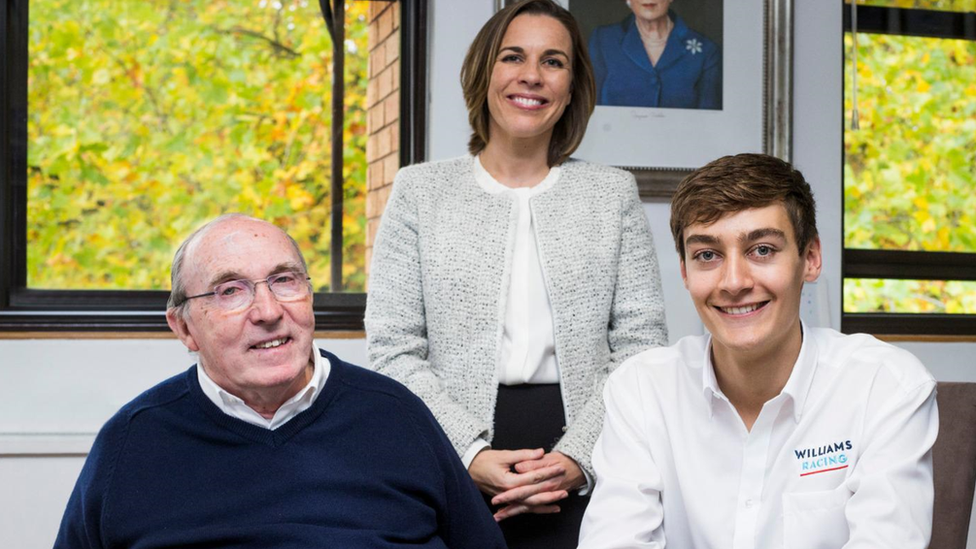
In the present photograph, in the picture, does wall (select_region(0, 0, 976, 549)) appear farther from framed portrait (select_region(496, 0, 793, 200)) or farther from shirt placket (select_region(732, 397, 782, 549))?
shirt placket (select_region(732, 397, 782, 549))

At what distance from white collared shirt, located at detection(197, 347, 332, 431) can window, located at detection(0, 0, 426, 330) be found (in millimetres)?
1084

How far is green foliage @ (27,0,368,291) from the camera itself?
8.70 feet

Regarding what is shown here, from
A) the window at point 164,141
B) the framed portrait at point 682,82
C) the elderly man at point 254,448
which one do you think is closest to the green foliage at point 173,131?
the window at point 164,141

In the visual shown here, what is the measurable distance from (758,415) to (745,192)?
0.36 meters

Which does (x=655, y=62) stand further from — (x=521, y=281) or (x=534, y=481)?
(x=534, y=481)

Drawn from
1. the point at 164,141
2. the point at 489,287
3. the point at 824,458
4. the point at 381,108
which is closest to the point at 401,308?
the point at 489,287

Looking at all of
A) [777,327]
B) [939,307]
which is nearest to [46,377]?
[777,327]

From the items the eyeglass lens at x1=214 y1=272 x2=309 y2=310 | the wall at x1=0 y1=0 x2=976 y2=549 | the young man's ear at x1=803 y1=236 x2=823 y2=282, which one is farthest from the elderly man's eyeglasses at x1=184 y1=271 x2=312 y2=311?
the wall at x1=0 y1=0 x2=976 y2=549

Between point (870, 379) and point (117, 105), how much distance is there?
2.08m

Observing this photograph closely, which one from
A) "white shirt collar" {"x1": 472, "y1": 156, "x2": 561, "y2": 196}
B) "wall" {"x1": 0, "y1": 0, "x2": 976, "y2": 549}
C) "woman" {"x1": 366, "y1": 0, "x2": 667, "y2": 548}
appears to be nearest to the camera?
"woman" {"x1": 366, "y1": 0, "x2": 667, "y2": 548}

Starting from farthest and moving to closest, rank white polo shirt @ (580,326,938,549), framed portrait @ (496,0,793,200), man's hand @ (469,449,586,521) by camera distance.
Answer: framed portrait @ (496,0,793,200) → man's hand @ (469,449,586,521) → white polo shirt @ (580,326,938,549)

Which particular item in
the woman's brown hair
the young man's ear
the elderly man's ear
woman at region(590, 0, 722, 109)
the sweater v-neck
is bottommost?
the sweater v-neck

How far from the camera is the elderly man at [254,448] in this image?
1531 millimetres

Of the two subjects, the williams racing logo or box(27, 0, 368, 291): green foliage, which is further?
box(27, 0, 368, 291): green foliage
